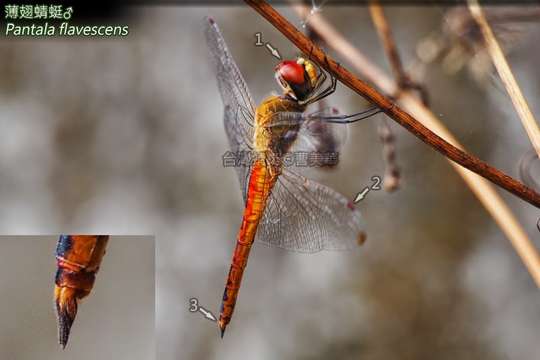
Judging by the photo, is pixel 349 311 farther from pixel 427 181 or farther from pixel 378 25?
pixel 378 25

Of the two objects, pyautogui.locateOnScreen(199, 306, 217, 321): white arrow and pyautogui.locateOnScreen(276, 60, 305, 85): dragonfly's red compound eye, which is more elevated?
pyautogui.locateOnScreen(276, 60, 305, 85): dragonfly's red compound eye

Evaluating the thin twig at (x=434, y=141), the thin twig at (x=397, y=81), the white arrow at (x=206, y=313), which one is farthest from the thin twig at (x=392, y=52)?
the white arrow at (x=206, y=313)

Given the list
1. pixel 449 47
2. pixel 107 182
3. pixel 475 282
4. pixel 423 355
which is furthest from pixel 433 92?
pixel 107 182

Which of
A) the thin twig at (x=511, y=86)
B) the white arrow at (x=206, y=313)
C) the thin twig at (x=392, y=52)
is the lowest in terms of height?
the white arrow at (x=206, y=313)

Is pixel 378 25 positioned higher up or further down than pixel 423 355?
higher up

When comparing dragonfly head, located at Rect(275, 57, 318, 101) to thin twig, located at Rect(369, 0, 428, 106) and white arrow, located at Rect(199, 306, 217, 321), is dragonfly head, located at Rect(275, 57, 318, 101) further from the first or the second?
white arrow, located at Rect(199, 306, 217, 321)

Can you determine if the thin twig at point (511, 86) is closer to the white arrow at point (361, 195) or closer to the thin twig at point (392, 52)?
the thin twig at point (392, 52)

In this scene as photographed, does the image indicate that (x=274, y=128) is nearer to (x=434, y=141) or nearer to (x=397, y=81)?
(x=397, y=81)

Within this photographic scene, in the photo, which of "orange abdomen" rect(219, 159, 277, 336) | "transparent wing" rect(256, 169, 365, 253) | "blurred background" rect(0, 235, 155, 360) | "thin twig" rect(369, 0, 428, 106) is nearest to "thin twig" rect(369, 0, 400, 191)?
"thin twig" rect(369, 0, 428, 106)
